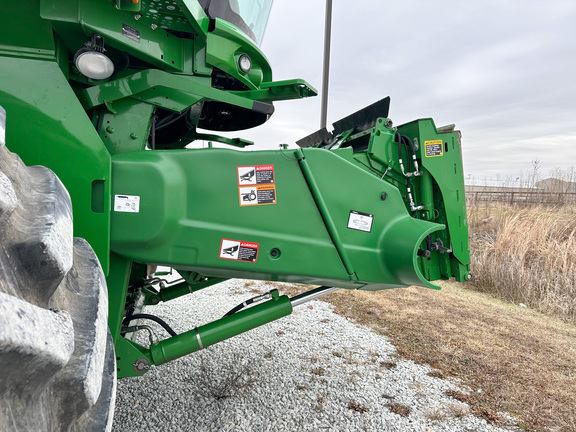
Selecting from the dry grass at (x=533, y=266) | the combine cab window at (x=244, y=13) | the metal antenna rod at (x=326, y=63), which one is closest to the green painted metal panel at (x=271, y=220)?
the combine cab window at (x=244, y=13)

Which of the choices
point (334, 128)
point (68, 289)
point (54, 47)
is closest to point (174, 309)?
point (334, 128)

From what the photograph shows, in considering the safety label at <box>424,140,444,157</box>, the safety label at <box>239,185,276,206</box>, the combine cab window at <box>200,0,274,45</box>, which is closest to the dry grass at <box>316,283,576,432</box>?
the safety label at <box>424,140,444,157</box>

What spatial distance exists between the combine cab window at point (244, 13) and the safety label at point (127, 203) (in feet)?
3.54

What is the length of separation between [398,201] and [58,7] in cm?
175

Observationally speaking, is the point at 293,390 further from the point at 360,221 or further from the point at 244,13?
the point at 244,13

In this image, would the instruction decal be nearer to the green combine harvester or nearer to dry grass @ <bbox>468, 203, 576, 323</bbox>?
the green combine harvester

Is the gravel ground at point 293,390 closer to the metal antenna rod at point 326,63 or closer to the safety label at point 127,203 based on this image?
the safety label at point 127,203

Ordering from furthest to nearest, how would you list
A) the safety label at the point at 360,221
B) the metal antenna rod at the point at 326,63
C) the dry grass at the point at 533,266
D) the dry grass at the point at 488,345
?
the dry grass at the point at 533,266, the metal antenna rod at the point at 326,63, the dry grass at the point at 488,345, the safety label at the point at 360,221

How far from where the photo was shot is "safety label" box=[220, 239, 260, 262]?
183 centimetres

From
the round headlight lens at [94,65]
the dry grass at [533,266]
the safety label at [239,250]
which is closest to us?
the round headlight lens at [94,65]

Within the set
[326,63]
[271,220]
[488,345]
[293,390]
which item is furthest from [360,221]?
[488,345]

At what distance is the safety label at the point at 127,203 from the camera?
1680mm

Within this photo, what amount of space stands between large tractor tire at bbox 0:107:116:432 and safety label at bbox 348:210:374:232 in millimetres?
1247

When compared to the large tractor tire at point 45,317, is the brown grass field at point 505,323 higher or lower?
lower
